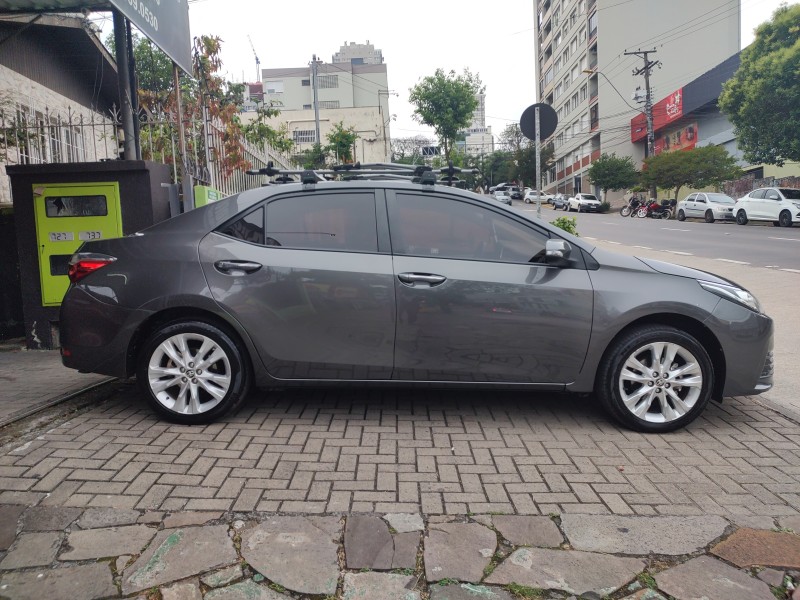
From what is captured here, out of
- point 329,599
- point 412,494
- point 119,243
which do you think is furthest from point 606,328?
point 119,243

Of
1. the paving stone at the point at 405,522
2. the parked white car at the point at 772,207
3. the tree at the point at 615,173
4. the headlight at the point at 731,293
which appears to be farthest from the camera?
the tree at the point at 615,173

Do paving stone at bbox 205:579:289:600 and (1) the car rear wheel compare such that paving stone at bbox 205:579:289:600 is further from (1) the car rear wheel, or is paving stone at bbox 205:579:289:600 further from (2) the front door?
(1) the car rear wheel

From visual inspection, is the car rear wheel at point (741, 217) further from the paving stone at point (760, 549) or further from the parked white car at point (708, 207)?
the paving stone at point (760, 549)

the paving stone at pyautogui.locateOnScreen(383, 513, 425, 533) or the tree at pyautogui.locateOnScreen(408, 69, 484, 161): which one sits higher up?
the tree at pyautogui.locateOnScreen(408, 69, 484, 161)

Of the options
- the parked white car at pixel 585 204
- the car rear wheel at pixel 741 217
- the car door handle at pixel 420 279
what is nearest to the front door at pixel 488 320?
the car door handle at pixel 420 279

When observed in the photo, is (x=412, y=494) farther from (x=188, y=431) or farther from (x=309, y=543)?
(x=188, y=431)

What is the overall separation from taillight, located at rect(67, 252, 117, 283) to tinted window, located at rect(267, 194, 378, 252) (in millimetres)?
1103

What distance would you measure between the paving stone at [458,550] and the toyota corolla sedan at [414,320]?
1.45 metres

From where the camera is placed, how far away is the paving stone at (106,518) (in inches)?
115

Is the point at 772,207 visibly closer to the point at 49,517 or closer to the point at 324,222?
the point at 324,222

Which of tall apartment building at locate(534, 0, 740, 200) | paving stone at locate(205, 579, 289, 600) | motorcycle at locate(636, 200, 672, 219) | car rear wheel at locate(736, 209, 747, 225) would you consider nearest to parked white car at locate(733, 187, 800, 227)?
car rear wheel at locate(736, 209, 747, 225)

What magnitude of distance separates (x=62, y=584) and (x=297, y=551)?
86 cm

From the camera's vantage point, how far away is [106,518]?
2973mm

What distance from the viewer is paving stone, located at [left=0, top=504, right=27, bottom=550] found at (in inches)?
109
